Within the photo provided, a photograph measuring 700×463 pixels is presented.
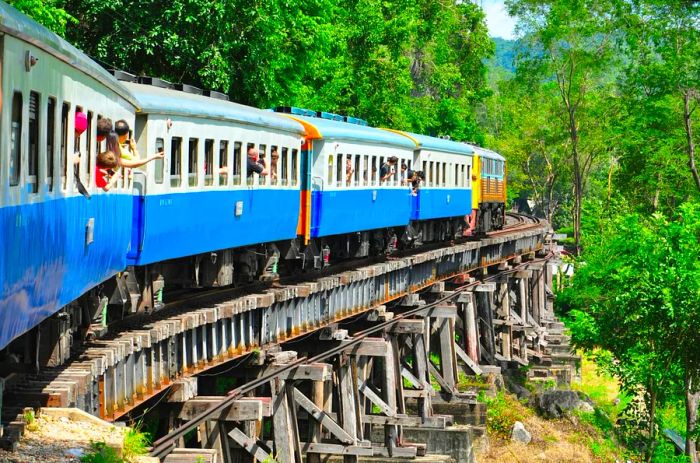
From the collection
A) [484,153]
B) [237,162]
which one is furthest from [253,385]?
[484,153]

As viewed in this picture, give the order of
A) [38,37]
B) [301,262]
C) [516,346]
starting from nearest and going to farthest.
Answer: [38,37] → [301,262] → [516,346]

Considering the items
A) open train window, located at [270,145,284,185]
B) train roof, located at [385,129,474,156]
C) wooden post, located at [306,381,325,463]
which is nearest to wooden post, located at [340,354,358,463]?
wooden post, located at [306,381,325,463]

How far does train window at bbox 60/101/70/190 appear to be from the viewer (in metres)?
8.96

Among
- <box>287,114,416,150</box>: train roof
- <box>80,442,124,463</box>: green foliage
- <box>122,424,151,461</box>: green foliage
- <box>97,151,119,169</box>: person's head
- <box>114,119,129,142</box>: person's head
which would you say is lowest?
<box>122,424,151,461</box>: green foliage

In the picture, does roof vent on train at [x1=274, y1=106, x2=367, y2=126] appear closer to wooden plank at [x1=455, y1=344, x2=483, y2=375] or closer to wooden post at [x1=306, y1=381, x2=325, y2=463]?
wooden post at [x1=306, y1=381, x2=325, y2=463]

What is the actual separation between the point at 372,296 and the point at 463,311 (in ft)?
31.7

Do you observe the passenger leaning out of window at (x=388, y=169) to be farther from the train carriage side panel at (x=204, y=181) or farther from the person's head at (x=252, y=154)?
the person's head at (x=252, y=154)

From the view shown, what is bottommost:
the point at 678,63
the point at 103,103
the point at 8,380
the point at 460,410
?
the point at 460,410

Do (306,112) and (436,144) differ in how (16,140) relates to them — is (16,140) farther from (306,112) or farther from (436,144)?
(436,144)

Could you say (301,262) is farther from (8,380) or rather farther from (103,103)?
(8,380)

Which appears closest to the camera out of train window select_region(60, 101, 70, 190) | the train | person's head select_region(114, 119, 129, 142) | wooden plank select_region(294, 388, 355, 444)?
the train

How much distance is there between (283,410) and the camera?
17109mm

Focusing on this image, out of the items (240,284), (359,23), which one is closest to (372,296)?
(240,284)

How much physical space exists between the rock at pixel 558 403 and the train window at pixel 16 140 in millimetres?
29652
